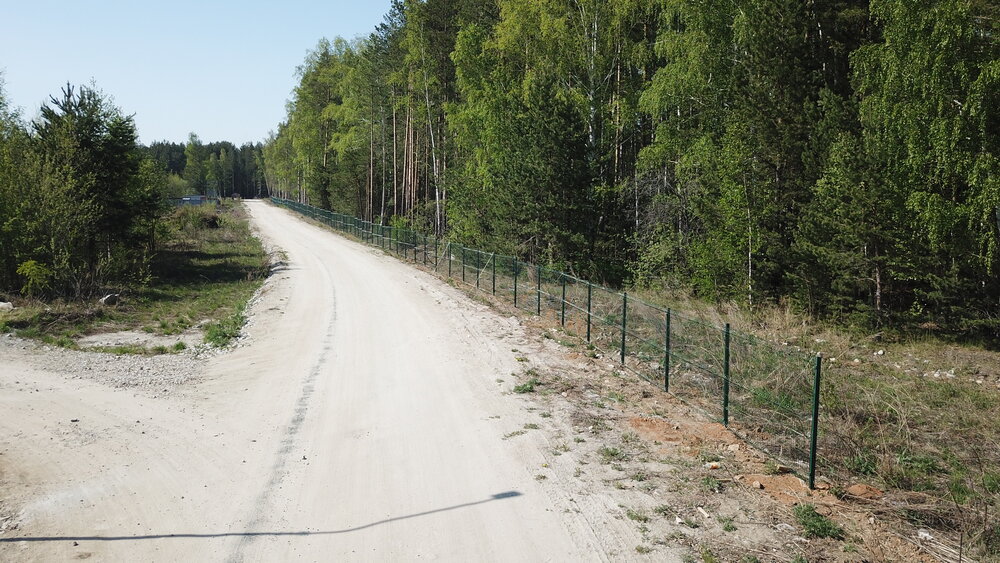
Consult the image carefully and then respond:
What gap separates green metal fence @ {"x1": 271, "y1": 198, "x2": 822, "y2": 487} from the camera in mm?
9000

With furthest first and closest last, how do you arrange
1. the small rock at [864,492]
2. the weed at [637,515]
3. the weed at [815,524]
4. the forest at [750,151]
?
the forest at [750,151]
the small rock at [864,492]
the weed at [637,515]
the weed at [815,524]

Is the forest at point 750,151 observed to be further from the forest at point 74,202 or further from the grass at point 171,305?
the forest at point 74,202

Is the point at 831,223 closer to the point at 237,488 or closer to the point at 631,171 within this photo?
the point at 631,171

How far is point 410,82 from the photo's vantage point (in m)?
37.9

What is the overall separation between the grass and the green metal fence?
913 centimetres

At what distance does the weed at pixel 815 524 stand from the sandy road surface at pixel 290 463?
1963 mm

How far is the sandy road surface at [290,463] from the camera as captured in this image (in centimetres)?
652

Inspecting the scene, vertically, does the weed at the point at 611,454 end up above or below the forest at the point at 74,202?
below

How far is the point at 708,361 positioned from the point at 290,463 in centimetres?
759

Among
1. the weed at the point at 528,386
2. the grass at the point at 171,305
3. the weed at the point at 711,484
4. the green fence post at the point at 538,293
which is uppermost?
the green fence post at the point at 538,293

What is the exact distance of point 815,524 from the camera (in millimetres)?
6562

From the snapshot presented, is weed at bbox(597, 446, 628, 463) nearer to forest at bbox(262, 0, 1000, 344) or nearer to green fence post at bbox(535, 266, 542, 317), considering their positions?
green fence post at bbox(535, 266, 542, 317)

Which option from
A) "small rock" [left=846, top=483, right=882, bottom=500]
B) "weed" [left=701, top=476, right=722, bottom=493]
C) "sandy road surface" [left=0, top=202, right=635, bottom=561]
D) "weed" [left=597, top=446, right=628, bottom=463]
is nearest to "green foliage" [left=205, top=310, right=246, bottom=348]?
"sandy road surface" [left=0, top=202, right=635, bottom=561]

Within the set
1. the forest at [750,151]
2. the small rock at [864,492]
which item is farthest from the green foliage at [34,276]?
the small rock at [864,492]
